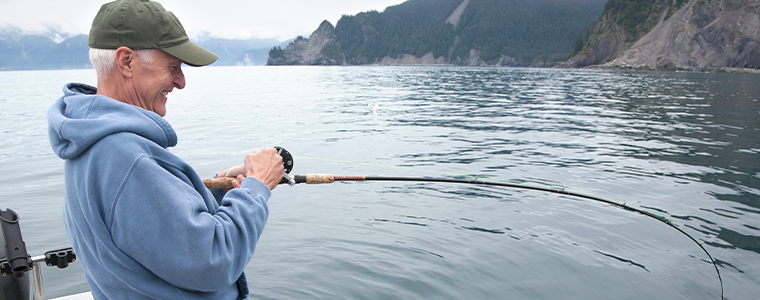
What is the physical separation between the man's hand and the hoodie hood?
15.0 inches

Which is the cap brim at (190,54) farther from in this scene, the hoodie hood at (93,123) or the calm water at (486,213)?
the calm water at (486,213)

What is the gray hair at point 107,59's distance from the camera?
5.88 ft

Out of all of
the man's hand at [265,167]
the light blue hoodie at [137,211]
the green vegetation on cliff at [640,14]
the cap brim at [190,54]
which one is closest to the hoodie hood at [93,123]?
the light blue hoodie at [137,211]

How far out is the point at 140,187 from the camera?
60.0 inches

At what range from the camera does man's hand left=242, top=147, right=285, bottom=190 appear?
6.89 ft

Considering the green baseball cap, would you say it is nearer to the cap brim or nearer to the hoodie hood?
Result: the cap brim

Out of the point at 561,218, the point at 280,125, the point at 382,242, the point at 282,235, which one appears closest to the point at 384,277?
the point at 382,242

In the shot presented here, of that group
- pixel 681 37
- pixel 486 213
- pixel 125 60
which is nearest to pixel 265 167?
pixel 125 60

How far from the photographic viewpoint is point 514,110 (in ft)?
76.7

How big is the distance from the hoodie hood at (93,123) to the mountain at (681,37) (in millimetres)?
119807

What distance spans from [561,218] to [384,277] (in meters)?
3.44

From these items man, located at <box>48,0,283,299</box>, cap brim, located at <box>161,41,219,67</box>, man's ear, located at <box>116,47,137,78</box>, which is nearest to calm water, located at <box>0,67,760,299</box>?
man, located at <box>48,0,283,299</box>

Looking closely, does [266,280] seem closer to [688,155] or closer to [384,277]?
[384,277]

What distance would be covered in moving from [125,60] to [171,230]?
71 cm
